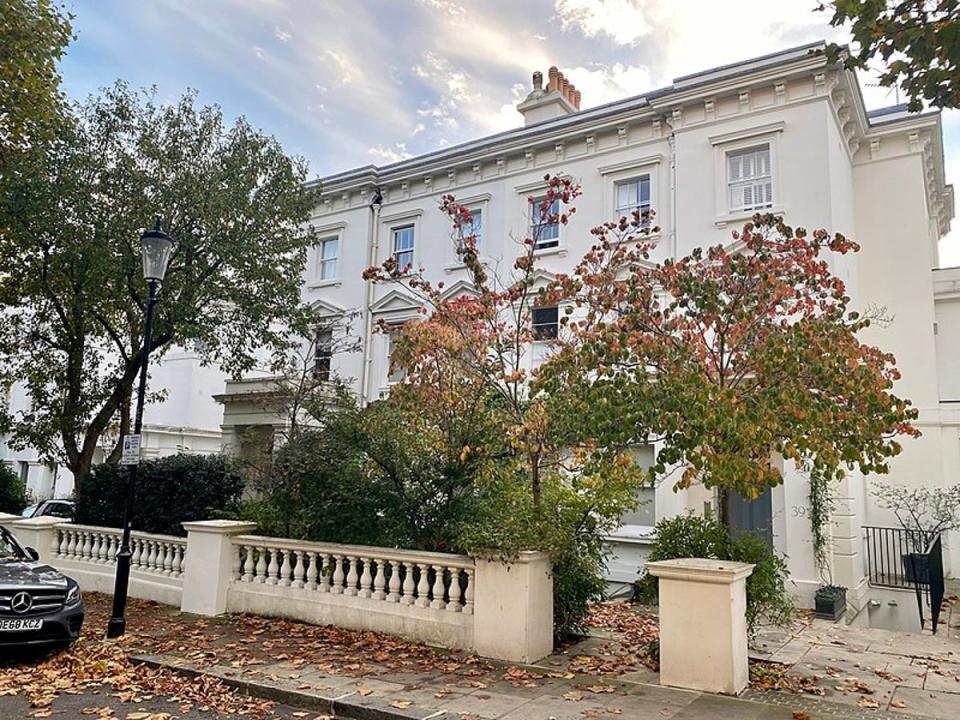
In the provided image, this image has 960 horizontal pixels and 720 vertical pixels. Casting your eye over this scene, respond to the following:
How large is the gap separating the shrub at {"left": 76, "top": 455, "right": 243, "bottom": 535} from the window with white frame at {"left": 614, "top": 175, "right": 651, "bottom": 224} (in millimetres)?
10952

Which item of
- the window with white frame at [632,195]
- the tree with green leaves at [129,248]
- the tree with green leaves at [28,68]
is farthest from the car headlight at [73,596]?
the window with white frame at [632,195]

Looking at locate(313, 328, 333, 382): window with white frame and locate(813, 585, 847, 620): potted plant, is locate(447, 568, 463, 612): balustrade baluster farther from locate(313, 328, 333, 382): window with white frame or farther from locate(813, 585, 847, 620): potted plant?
locate(313, 328, 333, 382): window with white frame

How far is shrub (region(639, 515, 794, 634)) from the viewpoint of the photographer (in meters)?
7.19

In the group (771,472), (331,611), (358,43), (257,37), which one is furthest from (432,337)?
(257,37)

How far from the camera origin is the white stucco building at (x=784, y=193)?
14.7m

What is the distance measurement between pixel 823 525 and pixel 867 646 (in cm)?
473

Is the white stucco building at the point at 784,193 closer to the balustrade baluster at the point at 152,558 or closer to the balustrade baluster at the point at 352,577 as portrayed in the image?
the balustrade baluster at the point at 352,577

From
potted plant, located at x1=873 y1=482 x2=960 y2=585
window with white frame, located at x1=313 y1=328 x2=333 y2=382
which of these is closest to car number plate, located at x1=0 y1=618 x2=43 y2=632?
window with white frame, located at x1=313 y1=328 x2=333 y2=382

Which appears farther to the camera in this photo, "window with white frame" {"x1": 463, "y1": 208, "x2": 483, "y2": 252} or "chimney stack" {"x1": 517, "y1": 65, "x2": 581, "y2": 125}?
"chimney stack" {"x1": 517, "y1": 65, "x2": 581, "y2": 125}

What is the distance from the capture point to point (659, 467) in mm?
7461

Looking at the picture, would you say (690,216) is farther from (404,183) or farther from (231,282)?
(231,282)

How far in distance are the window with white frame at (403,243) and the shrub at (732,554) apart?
14.5 m

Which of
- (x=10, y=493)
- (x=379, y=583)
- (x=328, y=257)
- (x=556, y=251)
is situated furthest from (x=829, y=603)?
(x=10, y=493)

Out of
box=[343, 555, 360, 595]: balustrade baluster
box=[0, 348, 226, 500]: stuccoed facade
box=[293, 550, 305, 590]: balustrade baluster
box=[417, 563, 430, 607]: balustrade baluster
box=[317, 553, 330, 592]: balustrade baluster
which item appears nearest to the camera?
box=[417, 563, 430, 607]: balustrade baluster
